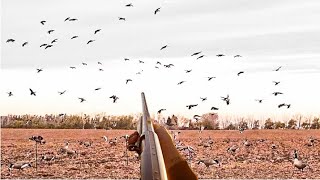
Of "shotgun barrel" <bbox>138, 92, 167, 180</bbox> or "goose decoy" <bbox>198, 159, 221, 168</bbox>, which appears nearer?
"shotgun barrel" <bbox>138, 92, 167, 180</bbox>

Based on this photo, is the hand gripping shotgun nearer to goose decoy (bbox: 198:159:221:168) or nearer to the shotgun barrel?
the shotgun barrel

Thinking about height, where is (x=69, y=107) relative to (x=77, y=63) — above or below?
below

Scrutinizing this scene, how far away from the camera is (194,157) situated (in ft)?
14.2

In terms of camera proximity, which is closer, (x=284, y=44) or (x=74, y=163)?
(x=284, y=44)

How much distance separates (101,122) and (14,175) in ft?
2.47

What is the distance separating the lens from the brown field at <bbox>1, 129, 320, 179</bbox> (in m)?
4.16

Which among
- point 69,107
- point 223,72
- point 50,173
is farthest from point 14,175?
point 223,72

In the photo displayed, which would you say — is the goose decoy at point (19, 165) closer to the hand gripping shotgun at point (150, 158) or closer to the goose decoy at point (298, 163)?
the goose decoy at point (298, 163)

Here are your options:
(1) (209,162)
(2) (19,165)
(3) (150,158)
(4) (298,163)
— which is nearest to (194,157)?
(1) (209,162)

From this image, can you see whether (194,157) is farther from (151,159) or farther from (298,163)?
(151,159)

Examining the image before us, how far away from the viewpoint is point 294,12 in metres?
3.30

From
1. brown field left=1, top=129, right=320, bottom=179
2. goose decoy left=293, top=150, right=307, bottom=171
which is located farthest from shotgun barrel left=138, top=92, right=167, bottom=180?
goose decoy left=293, top=150, right=307, bottom=171

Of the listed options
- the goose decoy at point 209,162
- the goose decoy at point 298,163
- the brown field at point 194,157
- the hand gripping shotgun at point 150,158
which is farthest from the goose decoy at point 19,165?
the hand gripping shotgun at point 150,158

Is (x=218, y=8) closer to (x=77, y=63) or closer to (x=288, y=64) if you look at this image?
(x=288, y=64)
